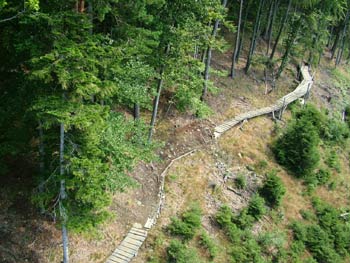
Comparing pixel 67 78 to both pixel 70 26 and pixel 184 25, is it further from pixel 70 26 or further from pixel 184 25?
pixel 184 25

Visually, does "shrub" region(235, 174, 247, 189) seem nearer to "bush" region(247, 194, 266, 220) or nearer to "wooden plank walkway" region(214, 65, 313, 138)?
"bush" region(247, 194, 266, 220)

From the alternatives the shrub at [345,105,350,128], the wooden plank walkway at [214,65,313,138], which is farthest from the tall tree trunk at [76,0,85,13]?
the shrub at [345,105,350,128]

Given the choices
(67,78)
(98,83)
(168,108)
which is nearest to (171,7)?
(98,83)

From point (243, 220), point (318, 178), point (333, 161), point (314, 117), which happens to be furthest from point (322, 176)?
point (243, 220)

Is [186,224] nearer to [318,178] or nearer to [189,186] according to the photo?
[189,186]

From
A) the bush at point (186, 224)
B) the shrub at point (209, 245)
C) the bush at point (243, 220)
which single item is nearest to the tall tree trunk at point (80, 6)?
the bush at point (186, 224)
